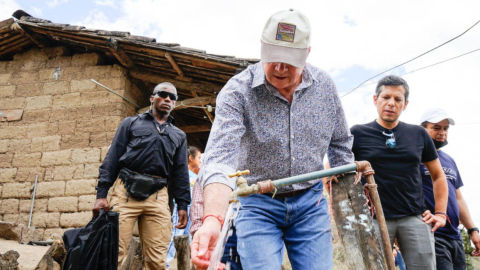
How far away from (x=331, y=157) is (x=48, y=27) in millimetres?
6556

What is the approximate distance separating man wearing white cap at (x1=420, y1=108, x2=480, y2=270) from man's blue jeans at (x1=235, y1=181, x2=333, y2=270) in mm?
1922

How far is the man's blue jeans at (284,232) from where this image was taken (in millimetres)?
1643

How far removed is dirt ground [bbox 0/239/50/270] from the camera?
11.9ft

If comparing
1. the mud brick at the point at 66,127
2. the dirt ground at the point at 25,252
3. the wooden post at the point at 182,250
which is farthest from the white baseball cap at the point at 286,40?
the mud brick at the point at 66,127

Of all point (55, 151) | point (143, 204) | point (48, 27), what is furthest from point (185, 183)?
point (48, 27)

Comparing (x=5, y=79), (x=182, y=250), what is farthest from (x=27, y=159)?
(x=182, y=250)

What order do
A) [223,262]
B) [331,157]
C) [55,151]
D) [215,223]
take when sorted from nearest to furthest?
[215,223]
[223,262]
[331,157]
[55,151]

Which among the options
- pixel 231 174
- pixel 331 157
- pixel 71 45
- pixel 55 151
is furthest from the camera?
pixel 71 45

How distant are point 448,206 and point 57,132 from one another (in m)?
6.46

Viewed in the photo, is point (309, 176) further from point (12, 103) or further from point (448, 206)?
point (12, 103)

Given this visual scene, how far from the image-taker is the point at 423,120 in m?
3.71

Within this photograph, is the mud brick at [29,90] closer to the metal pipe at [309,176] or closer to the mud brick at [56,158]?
the mud brick at [56,158]

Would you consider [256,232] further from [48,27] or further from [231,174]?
[48,27]

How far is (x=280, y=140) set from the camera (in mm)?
1806
